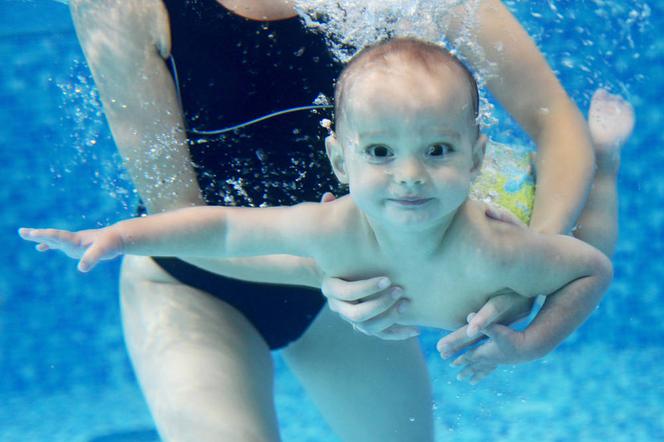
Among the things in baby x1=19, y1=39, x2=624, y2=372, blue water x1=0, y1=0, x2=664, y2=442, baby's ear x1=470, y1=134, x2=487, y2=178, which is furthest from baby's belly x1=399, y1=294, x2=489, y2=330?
blue water x1=0, y1=0, x2=664, y2=442

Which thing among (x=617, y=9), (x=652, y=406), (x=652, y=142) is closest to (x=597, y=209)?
(x=652, y=406)

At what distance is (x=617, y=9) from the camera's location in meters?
7.37

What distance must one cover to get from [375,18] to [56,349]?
18.5 feet

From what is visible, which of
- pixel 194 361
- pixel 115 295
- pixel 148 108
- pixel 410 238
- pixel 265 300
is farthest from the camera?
pixel 115 295

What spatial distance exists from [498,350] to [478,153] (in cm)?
56

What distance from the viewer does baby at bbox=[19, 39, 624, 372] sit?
66.2 inches

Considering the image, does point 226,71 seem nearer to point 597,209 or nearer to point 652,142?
point 597,209

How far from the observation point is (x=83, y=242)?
1795 millimetres

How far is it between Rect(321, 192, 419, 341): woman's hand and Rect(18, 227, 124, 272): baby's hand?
1.99 ft

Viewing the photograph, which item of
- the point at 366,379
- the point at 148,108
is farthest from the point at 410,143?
the point at 366,379

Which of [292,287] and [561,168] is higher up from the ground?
[561,168]

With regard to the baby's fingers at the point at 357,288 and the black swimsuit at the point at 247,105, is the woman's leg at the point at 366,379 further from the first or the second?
the baby's fingers at the point at 357,288

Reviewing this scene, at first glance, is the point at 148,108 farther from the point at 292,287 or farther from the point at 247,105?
the point at 292,287

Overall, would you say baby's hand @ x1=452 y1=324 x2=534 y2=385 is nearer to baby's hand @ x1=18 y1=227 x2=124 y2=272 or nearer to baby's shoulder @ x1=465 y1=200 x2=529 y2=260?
baby's shoulder @ x1=465 y1=200 x2=529 y2=260
